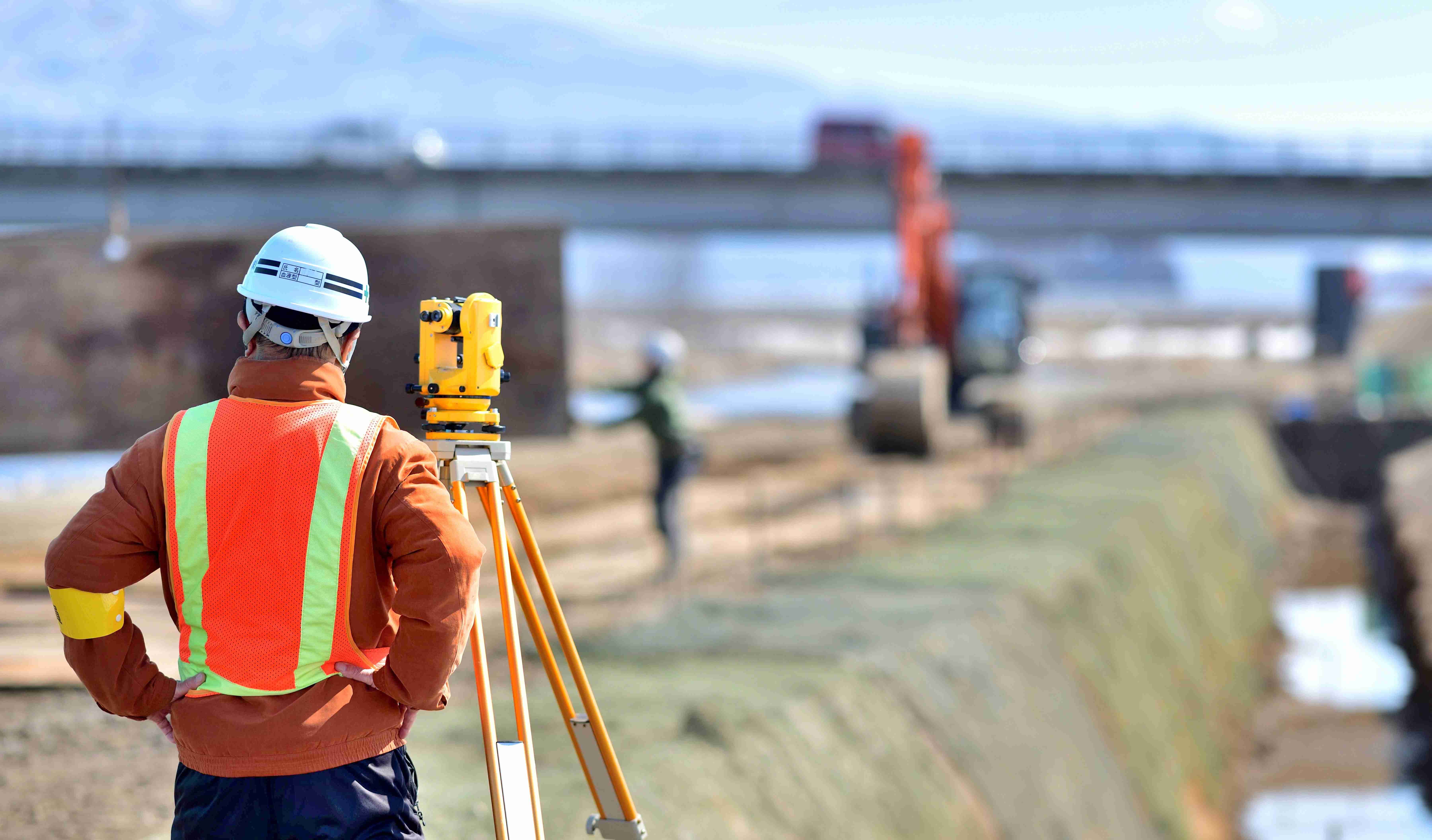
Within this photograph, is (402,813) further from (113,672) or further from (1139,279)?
(1139,279)

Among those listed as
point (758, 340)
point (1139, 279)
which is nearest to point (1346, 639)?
point (758, 340)

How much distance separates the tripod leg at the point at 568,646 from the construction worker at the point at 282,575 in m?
0.29

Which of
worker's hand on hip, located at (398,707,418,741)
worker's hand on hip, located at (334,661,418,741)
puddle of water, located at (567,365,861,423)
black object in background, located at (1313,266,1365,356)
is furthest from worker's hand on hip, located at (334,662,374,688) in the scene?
black object in background, located at (1313,266,1365,356)

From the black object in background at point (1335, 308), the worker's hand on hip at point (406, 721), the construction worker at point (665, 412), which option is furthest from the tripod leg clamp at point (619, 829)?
the black object in background at point (1335, 308)

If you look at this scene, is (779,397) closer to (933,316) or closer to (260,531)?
(933,316)

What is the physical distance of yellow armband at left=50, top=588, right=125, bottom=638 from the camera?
9.39 ft

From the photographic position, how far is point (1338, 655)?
71.7ft

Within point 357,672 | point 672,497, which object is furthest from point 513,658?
point 672,497

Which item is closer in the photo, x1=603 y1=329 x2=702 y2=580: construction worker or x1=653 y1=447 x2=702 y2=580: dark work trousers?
x1=603 y1=329 x2=702 y2=580: construction worker

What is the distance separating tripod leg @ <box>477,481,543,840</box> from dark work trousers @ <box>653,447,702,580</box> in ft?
34.8

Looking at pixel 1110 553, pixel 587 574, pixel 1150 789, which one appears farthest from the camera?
pixel 587 574

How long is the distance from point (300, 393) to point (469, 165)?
142 ft

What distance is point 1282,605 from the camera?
83.0ft

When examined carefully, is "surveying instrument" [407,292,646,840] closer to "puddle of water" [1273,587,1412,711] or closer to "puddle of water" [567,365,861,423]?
"puddle of water" [567,365,861,423]
